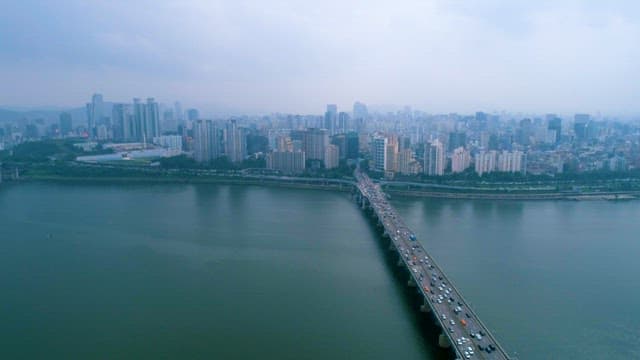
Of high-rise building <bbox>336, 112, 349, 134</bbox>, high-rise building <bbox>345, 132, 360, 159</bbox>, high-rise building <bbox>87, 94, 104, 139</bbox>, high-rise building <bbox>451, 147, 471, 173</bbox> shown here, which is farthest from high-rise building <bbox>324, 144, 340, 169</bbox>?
high-rise building <bbox>87, 94, 104, 139</bbox>

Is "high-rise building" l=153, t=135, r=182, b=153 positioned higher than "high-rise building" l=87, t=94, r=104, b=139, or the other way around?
"high-rise building" l=87, t=94, r=104, b=139

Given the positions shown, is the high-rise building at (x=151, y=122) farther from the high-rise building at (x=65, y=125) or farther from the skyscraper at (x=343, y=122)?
the skyscraper at (x=343, y=122)

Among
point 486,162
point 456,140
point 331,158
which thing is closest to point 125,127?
point 331,158

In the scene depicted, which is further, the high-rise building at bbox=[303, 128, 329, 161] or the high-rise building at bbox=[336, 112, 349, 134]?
the high-rise building at bbox=[336, 112, 349, 134]

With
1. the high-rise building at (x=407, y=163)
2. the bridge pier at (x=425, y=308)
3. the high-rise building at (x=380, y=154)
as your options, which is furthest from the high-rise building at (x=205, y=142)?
the bridge pier at (x=425, y=308)

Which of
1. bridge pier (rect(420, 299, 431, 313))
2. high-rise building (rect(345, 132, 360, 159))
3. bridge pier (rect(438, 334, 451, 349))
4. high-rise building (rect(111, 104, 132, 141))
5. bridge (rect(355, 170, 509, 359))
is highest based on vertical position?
high-rise building (rect(111, 104, 132, 141))

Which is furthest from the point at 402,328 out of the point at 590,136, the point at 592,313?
the point at 590,136

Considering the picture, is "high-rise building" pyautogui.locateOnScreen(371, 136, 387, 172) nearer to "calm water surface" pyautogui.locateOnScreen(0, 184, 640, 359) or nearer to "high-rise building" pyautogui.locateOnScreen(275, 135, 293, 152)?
"high-rise building" pyautogui.locateOnScreen(275, 135, 293, 152)
